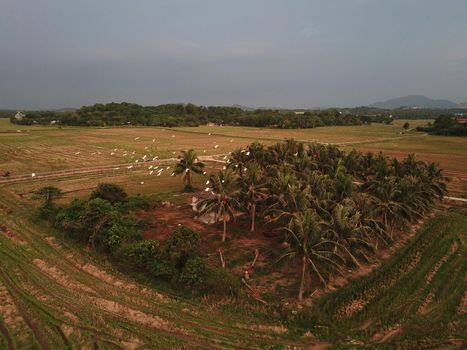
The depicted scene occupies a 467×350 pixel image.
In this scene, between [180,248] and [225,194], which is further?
[225,194]

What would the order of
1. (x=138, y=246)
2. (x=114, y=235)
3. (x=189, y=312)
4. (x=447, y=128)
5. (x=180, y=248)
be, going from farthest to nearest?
(x=447, y=128)
(x=114, y=235)
(x=138, y=246)
(x=180, y=248)
(x=189, y=312)

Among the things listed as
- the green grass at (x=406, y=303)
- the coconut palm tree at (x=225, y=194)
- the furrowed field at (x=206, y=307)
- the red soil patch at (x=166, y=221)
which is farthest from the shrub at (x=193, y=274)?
the red soil patch at (x=166, y=221)

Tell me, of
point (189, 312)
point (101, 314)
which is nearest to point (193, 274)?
point (189, 312)

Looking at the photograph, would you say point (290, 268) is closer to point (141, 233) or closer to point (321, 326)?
point (321, 326)

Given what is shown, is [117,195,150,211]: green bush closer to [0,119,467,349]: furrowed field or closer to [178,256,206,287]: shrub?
[0,119,467,349]: furrowed field

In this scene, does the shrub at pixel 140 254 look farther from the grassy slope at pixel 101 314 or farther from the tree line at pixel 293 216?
the grassy slope at pixel 101 314

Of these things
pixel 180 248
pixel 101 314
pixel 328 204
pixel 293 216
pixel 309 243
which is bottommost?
pixel 101 314

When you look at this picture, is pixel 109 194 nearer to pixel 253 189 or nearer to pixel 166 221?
pixel 166 221

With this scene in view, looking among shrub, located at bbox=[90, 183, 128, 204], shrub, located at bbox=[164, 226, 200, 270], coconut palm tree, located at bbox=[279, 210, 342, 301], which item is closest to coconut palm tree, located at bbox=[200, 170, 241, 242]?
shrub, located at bbox=[164, 226, 200, 270]
